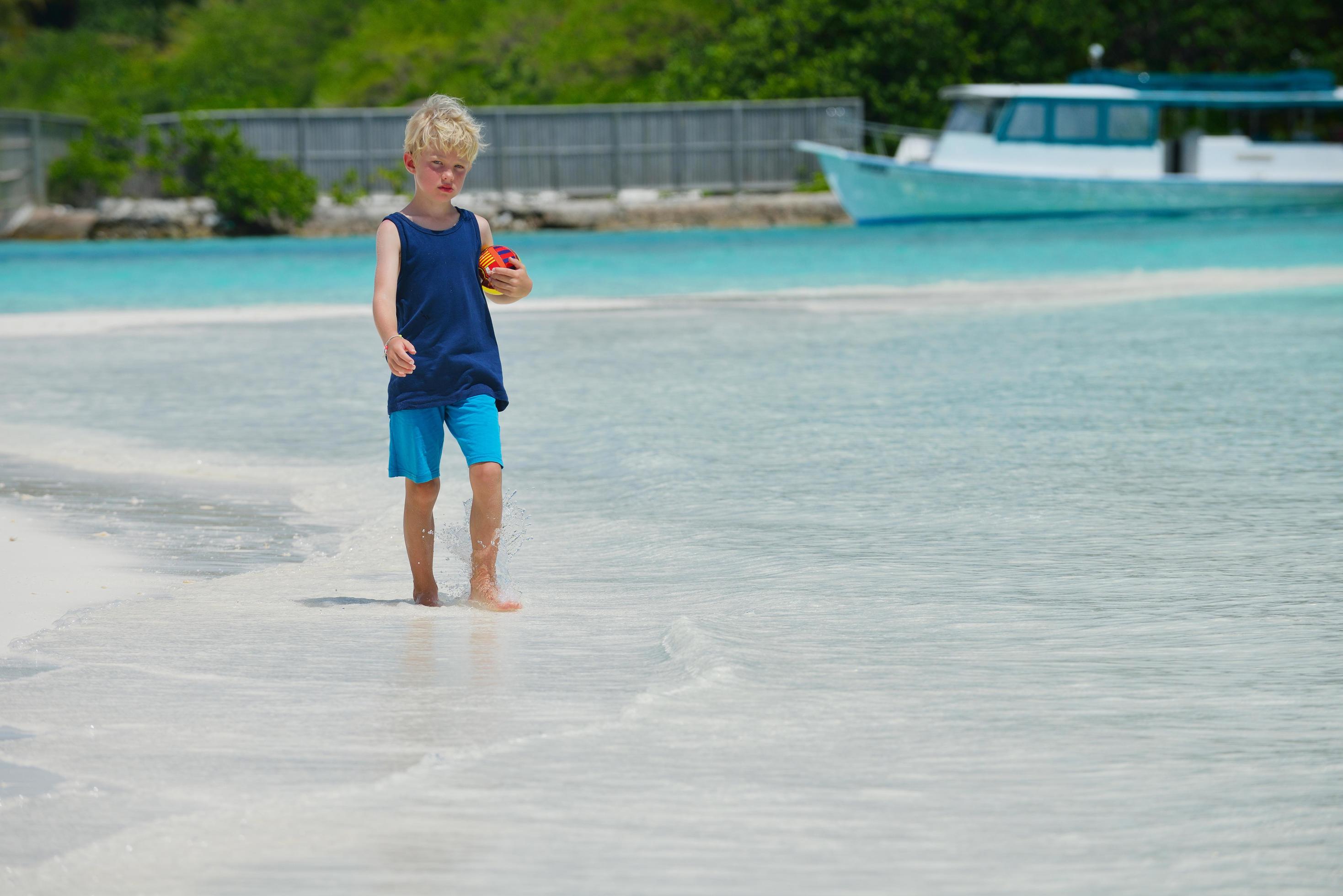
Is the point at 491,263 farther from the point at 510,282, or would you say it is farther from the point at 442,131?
the point at 442,131

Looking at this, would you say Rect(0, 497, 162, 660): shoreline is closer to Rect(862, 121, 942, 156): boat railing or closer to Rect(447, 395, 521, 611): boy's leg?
Rect(447, 395, 521, 611): boy's leg

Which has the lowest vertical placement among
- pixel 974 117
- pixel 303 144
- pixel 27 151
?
pixel 27 151

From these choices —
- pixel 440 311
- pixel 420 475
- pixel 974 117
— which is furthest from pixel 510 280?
pixel 974 117

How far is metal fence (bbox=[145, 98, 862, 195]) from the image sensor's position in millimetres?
31016

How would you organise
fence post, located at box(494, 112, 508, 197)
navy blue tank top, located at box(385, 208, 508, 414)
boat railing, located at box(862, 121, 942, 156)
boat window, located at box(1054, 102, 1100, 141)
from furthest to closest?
1. boat railing, located at box(862, 121, 942, 156)
2. fence post, located at box(494, 112, 508, 197)
3. boat window, located at box(1054, 102, 1100, 141)
4. navy blue tank top, located at box(385, 208, 508, 414)

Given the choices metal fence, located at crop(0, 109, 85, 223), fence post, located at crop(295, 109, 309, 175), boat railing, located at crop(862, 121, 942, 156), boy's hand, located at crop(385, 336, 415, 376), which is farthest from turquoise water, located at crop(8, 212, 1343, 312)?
boy's hand, located at crop(385, 336, 415, 376)

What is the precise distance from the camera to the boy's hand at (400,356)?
3924 millimetres

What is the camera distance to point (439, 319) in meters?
4.09

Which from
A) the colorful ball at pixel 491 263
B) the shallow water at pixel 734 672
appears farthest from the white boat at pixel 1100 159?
the colorful ball at pixel 491 263

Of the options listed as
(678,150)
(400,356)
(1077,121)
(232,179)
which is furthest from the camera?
(678,150)

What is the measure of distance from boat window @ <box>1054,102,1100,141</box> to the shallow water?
21860 mm

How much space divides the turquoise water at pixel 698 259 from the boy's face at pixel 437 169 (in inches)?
526

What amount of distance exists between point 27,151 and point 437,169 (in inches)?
1096

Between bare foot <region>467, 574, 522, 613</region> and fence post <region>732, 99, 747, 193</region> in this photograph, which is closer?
bare foot <region>467, 574, 522, 613</region>
